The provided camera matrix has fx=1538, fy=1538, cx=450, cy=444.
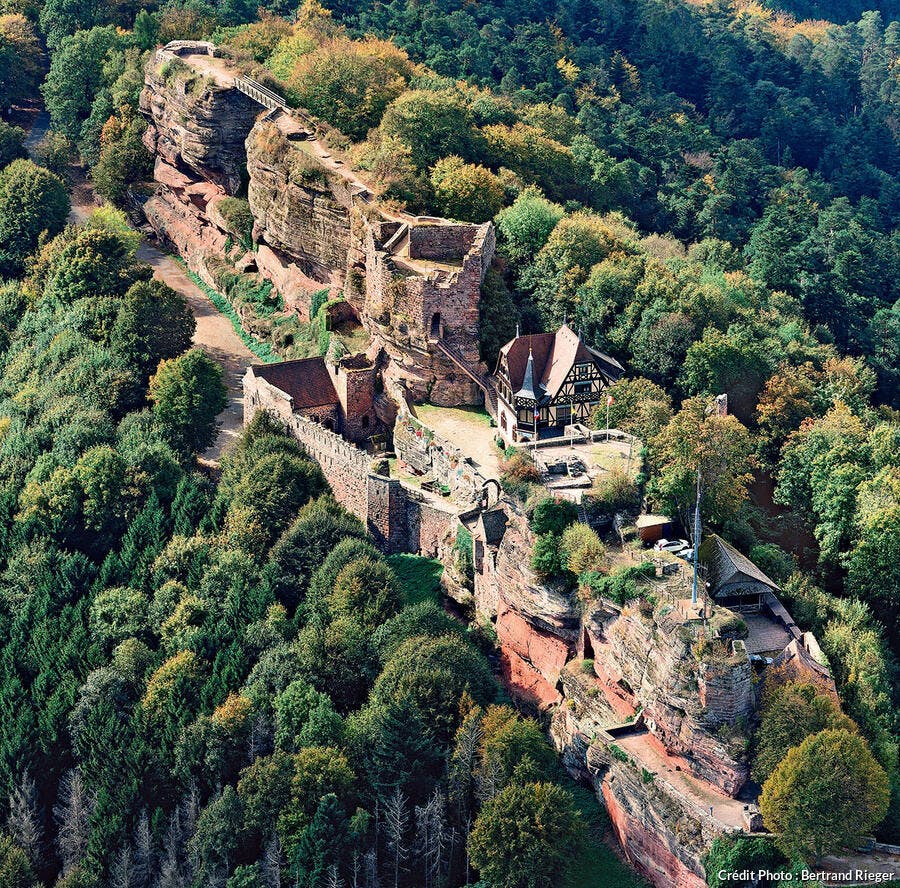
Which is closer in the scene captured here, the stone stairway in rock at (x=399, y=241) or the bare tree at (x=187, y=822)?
the bare tree at (x=187, y=822)

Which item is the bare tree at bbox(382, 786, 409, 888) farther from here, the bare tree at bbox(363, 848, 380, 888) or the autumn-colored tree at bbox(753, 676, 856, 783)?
the autumn-colored tree at bbox(753, 676, 856, 783)

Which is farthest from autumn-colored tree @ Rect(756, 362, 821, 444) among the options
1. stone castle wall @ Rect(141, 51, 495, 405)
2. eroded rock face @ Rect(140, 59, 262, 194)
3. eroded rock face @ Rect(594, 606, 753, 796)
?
eroded rock face @ Rect(140, 59, 262, 194)

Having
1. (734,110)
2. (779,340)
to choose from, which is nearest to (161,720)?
(779,340)

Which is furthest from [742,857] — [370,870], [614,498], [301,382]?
[301,382]

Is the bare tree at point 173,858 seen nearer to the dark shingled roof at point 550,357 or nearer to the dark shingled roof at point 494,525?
the dark shingled roof at point 494,525

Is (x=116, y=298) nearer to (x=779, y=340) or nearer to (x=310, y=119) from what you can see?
(x=310, y=119)

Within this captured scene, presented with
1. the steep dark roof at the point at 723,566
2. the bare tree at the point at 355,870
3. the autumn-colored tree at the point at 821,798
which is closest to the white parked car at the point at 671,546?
the steep dark roof at the point at 723,566
